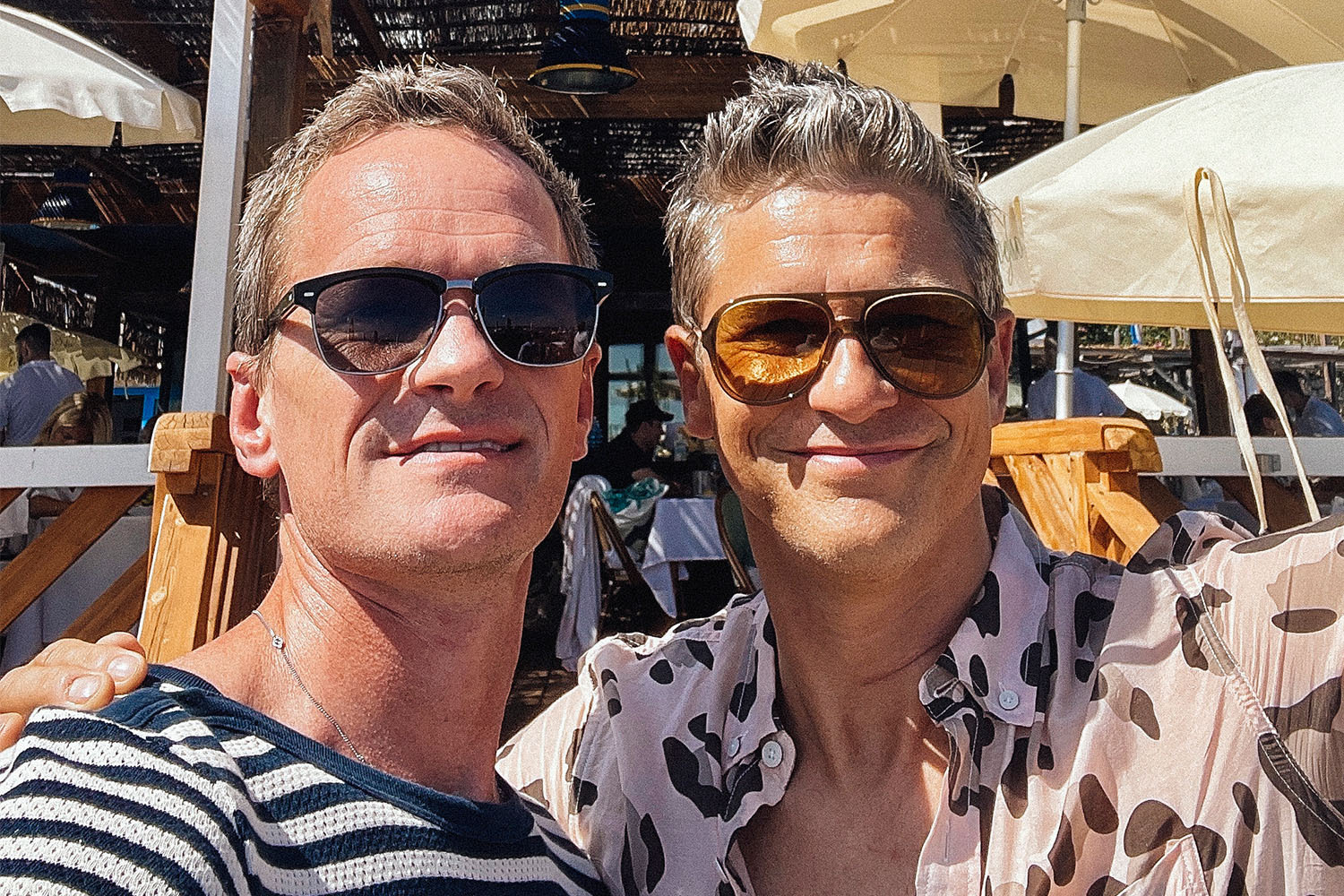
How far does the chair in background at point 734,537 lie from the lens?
6121 mm

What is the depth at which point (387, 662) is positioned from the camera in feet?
4.60

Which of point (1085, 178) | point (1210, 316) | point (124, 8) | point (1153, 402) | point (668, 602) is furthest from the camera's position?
point (1153, 402)

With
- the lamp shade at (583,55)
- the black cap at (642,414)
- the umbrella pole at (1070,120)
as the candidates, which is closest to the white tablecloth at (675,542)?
the black cap at (642,414)

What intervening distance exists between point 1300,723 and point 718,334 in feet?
2.91

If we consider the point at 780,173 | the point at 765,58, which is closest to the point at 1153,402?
the point at 765,58

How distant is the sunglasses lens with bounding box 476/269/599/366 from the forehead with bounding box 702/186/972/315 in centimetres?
28

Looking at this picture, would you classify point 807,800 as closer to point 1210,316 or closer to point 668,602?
point 1210,316

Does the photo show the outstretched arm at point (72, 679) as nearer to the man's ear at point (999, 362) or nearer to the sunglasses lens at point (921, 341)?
the sunglasses lens at point (921, 341)

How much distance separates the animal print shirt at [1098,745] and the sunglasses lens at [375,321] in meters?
0.69

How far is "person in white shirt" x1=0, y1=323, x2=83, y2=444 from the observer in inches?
297

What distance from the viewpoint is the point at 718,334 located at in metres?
1.64

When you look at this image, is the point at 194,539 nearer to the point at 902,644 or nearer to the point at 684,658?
the point at 684,658

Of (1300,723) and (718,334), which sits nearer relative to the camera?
(1300,723)

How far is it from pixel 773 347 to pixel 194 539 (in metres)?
1.57
